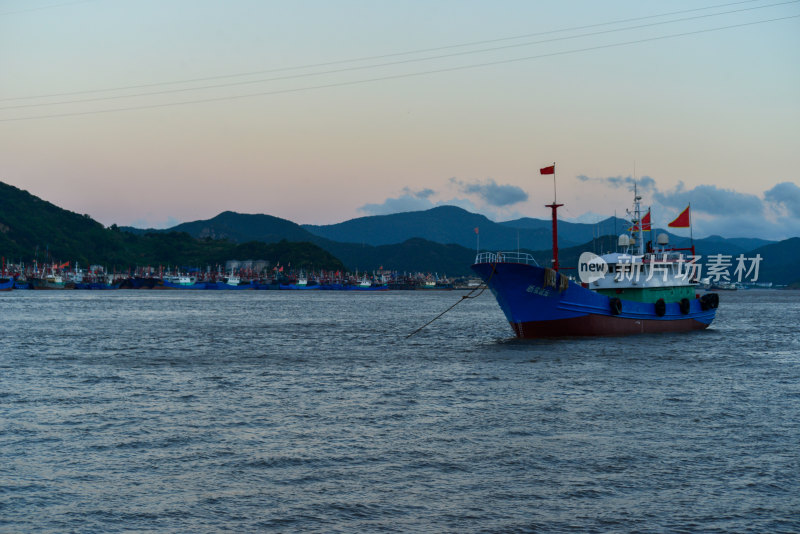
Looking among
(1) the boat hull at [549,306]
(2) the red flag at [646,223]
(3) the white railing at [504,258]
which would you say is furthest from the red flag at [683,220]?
(3) the white railing at [504,258]

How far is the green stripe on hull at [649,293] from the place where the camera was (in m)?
49.2

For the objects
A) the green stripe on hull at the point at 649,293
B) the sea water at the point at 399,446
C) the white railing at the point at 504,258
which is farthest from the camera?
the green stripe on hull at the point at 649,293

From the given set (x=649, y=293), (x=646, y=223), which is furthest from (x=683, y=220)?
(x=649, y=293)

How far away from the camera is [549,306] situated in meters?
43.9

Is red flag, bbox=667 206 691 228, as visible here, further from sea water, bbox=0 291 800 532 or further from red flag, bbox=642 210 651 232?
sea water, bbox=0 291 800 532

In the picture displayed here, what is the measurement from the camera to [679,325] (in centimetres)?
5522

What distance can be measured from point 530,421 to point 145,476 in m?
10.8

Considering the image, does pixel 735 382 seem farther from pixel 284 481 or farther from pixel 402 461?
pixel 284 481

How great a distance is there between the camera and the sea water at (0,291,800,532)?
12.3m

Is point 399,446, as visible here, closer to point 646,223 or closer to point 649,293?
point 649,293

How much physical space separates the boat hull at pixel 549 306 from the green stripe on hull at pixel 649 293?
909mm

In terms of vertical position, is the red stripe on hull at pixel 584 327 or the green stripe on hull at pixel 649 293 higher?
the green stripe on hull at pixel 649 293

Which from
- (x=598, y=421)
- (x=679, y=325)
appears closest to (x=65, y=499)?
(x=598, y=421)

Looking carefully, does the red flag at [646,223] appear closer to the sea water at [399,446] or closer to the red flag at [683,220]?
the red flag at [683,220]
